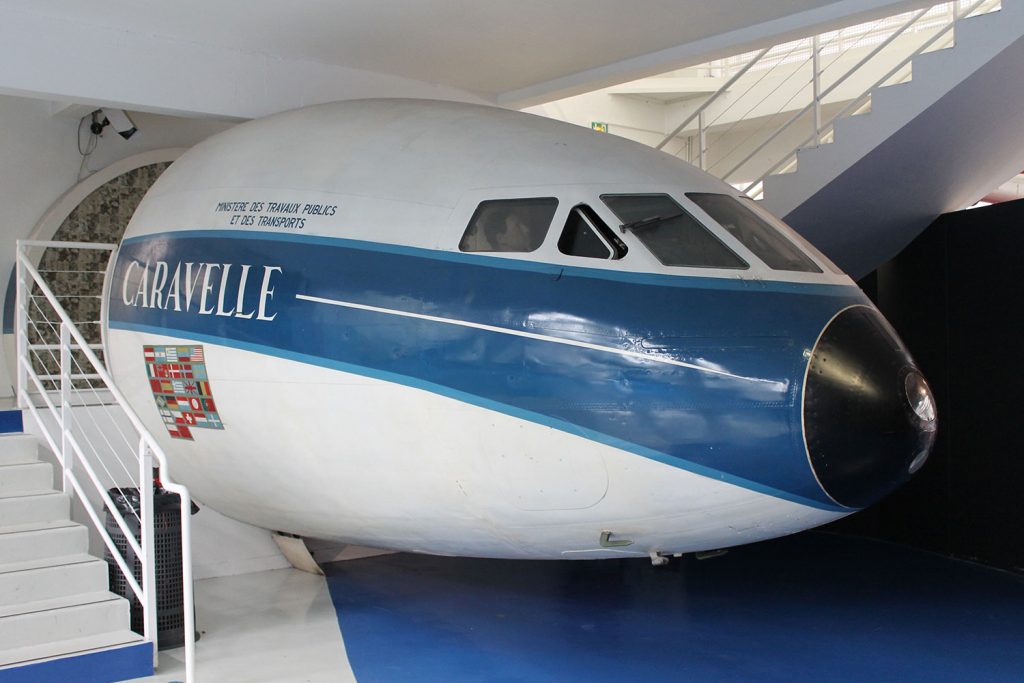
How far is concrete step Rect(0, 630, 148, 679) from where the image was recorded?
19.8 feet

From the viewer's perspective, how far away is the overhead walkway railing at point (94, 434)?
6496mm

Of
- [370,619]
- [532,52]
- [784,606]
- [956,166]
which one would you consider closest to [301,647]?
[370,619]

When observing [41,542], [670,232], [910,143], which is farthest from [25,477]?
[910,143]

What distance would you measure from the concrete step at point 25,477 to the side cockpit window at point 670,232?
4.69m

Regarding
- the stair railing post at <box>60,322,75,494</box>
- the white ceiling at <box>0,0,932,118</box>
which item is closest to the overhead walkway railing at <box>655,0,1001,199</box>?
the white ceiling at <box>0,0,932,118</box>

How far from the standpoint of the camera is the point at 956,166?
9672 mm

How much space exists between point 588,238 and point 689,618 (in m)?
3.50

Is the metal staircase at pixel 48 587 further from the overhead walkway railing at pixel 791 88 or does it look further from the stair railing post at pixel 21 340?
the overhead walkway railing at pixel 791 88

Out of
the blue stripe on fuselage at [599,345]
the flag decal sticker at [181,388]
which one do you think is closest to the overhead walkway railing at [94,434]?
the flag decal sticker at [181,388]

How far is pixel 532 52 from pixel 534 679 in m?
5.83

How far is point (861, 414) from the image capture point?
5781 mm

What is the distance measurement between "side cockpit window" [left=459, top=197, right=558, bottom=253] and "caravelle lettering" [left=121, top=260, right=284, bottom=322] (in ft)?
4.49

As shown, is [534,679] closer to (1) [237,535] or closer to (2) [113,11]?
(1) [237,535]

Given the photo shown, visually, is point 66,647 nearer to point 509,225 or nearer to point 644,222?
point 509,225
